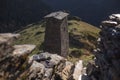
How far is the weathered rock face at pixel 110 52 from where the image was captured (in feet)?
46.4

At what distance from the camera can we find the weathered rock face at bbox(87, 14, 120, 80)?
46.4ft

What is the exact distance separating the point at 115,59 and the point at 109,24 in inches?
92.5

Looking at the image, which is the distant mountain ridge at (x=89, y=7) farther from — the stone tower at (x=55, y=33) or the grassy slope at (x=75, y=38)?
the stone tower at (x=55, y=33)

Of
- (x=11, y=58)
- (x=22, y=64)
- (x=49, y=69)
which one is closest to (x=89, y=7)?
(x=49, y=69)

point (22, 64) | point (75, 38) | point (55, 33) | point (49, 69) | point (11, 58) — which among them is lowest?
point (75, 38)

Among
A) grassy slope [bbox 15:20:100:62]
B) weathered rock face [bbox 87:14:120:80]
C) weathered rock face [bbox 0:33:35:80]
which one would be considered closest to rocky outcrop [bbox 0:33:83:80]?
weathered rock face [bbox 0:33:35:80]

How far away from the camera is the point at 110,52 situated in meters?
14.9

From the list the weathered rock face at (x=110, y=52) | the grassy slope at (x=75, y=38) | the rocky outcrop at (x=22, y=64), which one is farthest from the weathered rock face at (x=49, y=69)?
the grassy slope at (x=75, y=38)

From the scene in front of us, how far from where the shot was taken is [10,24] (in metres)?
91.7

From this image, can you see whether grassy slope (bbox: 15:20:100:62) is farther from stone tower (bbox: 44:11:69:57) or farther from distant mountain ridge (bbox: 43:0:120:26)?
distant mountain ridge (bbox: 43:0:120:26)

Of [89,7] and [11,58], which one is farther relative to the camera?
[89,7]

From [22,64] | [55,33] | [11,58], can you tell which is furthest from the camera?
[55,33]

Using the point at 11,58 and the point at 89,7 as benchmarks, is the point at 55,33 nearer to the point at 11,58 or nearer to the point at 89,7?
the point at 11,58

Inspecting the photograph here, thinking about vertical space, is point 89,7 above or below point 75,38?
above
